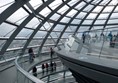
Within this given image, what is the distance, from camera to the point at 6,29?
20547 millimetres

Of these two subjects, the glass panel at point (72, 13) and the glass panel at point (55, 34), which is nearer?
the glass panel at point (72, 13)

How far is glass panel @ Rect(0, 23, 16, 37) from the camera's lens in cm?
1975

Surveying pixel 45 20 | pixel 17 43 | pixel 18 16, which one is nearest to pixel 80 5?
pixel 45 20

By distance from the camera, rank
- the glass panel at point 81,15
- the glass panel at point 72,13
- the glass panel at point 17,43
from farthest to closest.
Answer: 1. the glass panel at point 81,15
2. the glass panel at point 72,13
3. the glass panel at point 17,43

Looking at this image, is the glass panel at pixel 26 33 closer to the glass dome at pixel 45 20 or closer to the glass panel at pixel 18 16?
the glass dome at pixel 45 20

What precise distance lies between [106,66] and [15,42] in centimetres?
1857

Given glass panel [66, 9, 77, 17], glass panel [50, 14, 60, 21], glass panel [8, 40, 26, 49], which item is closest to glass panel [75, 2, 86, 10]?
glass panel [66, 9, 77, 17]

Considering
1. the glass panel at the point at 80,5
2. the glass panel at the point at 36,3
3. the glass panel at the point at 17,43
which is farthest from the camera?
the glass panel at the point at 80,5

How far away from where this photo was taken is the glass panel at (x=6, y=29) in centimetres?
1975

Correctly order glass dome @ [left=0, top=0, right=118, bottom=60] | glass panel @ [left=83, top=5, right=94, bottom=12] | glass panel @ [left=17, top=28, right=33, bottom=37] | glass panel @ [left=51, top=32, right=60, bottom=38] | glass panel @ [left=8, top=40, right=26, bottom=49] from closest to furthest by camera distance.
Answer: glass dome @ [left=0, top=0, right=118, bottom=60] → glass panel @ [left=8, top=40, right=26, bottom=49] → glass panel @ [left=17, top=28, right=33, bottom=37] → glass panel @ [left=83, top=5, right=94, bottom=12] → glass panel @ [left=51, top=32, right=60, bottom=38]

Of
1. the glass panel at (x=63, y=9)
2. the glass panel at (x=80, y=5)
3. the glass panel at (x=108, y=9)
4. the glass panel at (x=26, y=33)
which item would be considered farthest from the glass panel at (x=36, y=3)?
the glass panel at (x=108, y=9)

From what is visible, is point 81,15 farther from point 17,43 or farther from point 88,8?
point 17,43

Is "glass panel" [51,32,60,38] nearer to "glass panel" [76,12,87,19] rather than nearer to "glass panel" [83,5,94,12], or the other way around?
"glass panel" [76,12,87,19]

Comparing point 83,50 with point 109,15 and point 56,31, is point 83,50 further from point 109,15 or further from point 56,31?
point 109,15
